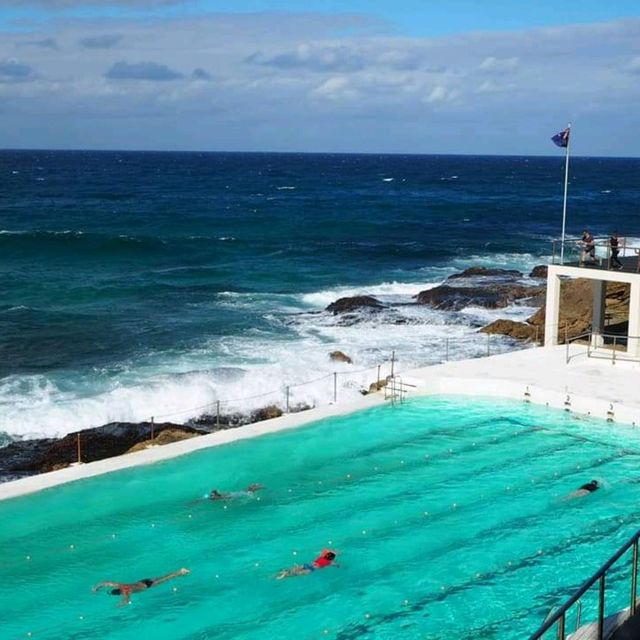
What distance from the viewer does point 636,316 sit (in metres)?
25.7

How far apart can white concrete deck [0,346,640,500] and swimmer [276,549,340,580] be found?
536cm

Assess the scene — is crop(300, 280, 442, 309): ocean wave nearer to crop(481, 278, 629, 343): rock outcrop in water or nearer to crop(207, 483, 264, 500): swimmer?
crop(481, 278, 629, 343): rock outcrop in water

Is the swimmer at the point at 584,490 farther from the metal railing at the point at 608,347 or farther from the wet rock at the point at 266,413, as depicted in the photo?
the wet rock at the point at 266,413

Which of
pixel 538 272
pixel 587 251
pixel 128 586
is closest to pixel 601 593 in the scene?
pixel 128 586

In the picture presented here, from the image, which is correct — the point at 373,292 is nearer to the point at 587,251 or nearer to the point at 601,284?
the point at 601,284

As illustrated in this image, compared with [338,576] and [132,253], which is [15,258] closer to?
[132,253]

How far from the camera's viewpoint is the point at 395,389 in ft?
80.3

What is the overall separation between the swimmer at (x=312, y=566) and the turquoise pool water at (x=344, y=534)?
17 centimetres

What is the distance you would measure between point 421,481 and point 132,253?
47.2 metres

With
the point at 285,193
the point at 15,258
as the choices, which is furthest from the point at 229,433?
the point at 285,193

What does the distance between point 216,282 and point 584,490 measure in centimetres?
3576

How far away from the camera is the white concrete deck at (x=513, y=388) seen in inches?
803

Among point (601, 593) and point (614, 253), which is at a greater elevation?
point (614, 253)

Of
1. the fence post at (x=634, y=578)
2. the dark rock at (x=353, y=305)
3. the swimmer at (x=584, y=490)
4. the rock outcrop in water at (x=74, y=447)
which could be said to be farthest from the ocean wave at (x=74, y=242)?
the fence post at (x=634, y=578)
